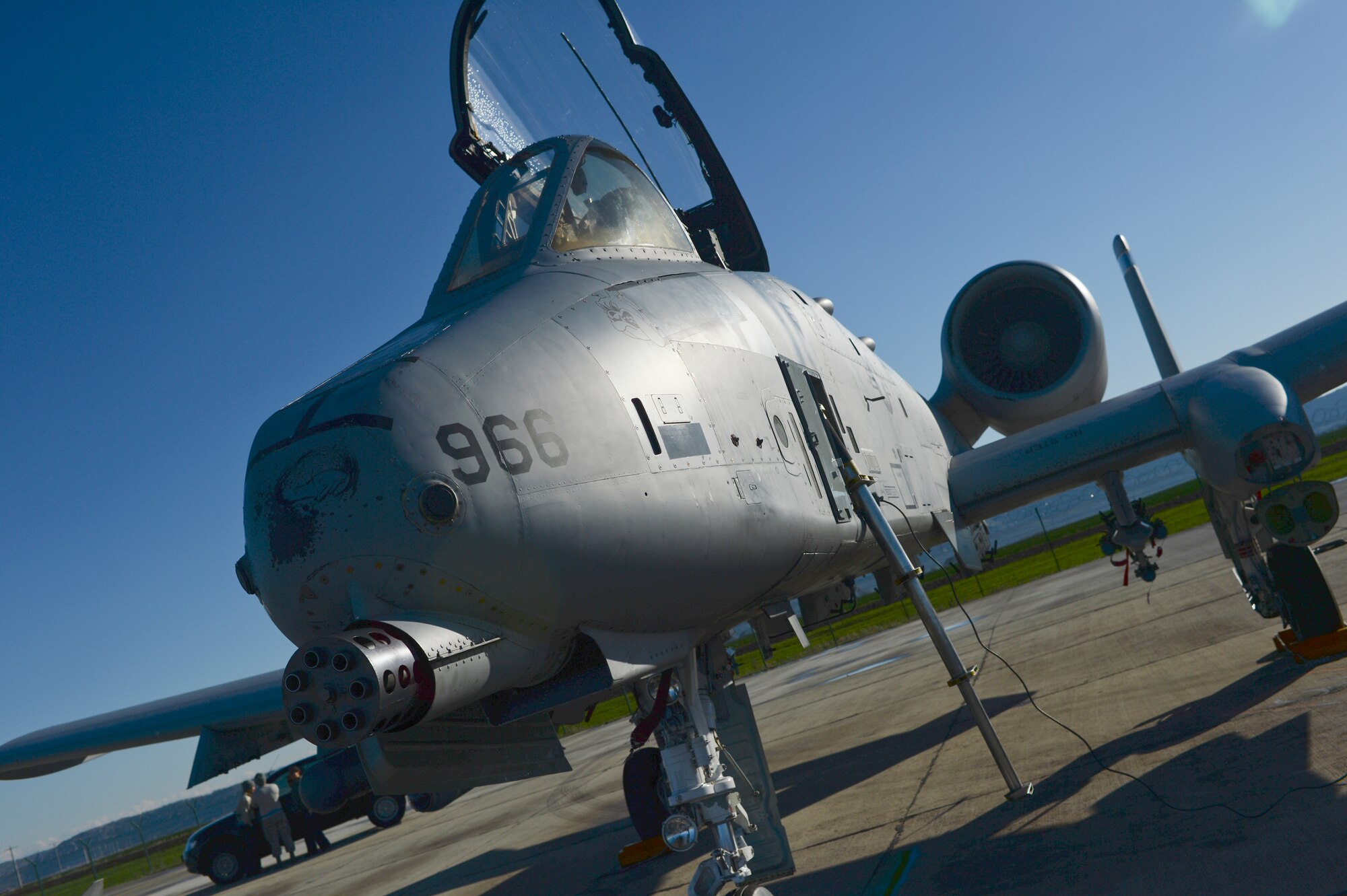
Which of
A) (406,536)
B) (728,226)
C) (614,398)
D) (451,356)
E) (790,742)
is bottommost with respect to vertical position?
(790,742)

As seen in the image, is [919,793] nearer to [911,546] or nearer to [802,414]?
[911,546]

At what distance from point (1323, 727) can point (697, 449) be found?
4528mm

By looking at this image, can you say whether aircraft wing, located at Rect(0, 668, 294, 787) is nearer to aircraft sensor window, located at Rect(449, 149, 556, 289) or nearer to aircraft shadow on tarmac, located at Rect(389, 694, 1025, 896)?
aircraft shadow on tarmac, located at Rect(389, 694, 1025, 896)

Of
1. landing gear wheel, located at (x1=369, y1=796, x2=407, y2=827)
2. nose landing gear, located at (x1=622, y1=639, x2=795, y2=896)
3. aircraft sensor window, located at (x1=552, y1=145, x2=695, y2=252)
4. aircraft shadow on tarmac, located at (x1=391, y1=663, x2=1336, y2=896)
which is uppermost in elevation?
aircraft sensor window, located at (x1=552, y1=145, x2=695, y2=252)

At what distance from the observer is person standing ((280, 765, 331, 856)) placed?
1622 cm

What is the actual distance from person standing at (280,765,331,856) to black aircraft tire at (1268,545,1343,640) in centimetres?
1537

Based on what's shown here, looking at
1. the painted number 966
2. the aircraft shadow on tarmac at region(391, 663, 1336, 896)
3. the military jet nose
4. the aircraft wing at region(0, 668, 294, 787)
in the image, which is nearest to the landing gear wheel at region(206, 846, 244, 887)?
the aircraft wing at region(0, 668, 294, 787)

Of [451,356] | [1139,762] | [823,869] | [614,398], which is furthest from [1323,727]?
[451,356]

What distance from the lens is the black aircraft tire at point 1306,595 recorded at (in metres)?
7.26

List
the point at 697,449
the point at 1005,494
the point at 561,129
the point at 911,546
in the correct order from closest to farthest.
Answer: the point at 697,449 < the point at 911,546 < the point at 561,129 < the point at 1005,494

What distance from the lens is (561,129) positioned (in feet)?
22.0

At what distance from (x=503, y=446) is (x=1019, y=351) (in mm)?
8405

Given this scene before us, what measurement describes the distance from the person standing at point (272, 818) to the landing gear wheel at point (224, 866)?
582 millimetres

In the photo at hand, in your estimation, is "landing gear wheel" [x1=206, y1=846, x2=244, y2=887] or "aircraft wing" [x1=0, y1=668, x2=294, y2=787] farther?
"landing gear wheel" [x1=206, y1=846, x2=244, y2=887]
